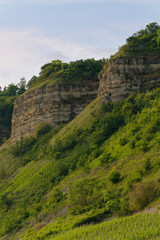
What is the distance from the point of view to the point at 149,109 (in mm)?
36156

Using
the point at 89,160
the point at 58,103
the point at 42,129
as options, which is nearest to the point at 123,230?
the point at 89,160

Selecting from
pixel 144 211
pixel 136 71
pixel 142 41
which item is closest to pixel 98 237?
pixel 144 211

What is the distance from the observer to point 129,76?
4316 cm

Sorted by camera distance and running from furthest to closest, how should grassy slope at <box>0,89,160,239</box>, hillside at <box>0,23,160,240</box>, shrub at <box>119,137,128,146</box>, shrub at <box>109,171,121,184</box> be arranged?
shrub at <box>119,137,128,146</box>, shrub at <box>109,171,121,184</box>, grassy slope at <box>0,89,160,239</box>, hillside at <box>0,23,160,240</box>

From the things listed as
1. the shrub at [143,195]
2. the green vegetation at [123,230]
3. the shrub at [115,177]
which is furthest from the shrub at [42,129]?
the green vegetation at [123,230]

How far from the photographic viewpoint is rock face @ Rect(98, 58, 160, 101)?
42.6m

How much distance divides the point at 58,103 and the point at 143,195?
31498 millimetres

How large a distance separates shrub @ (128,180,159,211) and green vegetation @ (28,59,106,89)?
1282 inches

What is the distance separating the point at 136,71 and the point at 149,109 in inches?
340

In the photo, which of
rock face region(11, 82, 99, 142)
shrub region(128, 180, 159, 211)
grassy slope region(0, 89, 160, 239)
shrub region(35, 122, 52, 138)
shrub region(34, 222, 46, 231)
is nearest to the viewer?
shrub region(128, 180, 159, 211)

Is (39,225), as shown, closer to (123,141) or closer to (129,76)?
(123,141)

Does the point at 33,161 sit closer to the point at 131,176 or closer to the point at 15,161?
the point at 15,161

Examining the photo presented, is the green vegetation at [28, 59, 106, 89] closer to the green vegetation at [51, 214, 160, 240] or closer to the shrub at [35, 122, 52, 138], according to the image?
the shrub at [35, 122, 52, 138]

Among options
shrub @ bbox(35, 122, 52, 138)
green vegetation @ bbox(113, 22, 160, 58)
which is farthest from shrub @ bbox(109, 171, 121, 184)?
shrub @ bbox(35, 122, 52, 138)
